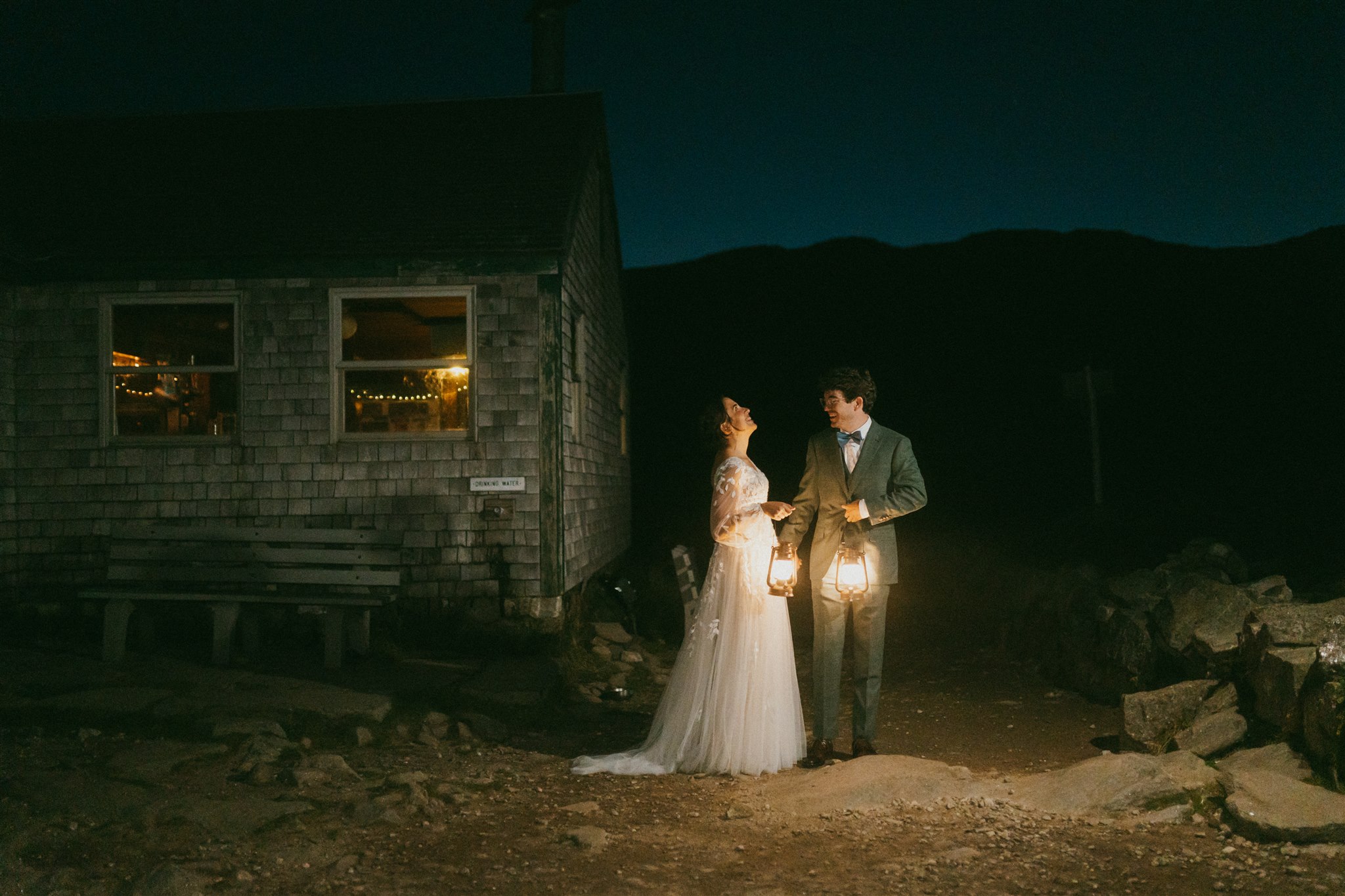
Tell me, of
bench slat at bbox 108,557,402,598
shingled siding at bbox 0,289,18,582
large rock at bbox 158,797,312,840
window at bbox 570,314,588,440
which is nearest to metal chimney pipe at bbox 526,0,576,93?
window at bbox 570,314,588,440

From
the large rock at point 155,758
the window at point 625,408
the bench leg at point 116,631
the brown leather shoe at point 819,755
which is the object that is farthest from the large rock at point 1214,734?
the window at point 625,408

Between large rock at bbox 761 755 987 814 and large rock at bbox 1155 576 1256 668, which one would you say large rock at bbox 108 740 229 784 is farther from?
large rock at bbox 1155 576 1256 668

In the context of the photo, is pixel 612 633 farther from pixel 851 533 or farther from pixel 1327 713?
pixel 1327 713

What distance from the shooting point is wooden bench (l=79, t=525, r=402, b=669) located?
24.7 feet

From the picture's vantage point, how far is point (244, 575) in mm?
7828

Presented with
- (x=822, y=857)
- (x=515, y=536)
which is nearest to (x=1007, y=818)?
(x=822, y=857)

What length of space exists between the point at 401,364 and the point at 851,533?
16.8ft

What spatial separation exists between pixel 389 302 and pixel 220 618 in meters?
3.19

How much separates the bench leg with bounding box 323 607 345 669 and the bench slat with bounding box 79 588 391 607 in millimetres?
101

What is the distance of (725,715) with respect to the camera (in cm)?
540

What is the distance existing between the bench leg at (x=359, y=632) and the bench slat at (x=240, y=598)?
31 cm

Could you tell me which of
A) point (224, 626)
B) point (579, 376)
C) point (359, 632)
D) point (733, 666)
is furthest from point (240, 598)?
point (579, 376)

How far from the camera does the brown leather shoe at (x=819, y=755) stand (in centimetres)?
539

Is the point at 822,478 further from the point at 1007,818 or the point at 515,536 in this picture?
the point at 515,536
